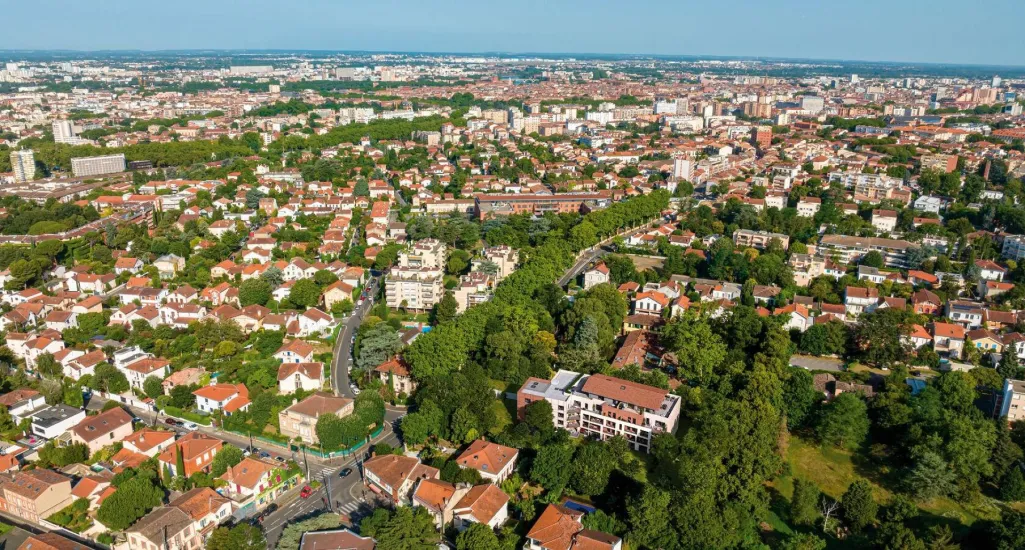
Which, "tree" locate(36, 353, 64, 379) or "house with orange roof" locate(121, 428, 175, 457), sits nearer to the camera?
"house with orange roof" locate(121, 428, 175, 457)

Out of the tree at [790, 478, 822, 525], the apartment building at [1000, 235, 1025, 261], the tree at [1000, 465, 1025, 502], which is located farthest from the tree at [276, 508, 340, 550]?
the apartment building at [1000, 235, 1025, 261]

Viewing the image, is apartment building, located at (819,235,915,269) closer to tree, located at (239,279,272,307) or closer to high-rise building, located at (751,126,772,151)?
tree, located at (239,279,272,307)

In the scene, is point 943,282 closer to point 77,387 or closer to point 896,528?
point 896,528

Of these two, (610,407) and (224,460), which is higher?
(610,407)

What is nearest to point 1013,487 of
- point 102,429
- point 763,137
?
point 102,429

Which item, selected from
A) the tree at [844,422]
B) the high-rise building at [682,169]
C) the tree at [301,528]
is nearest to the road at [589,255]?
the high-rise building at [682,169]

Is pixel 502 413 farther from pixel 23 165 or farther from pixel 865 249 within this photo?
pixel 23 165

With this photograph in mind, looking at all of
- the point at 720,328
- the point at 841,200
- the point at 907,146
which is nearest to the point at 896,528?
the point at 720,328
